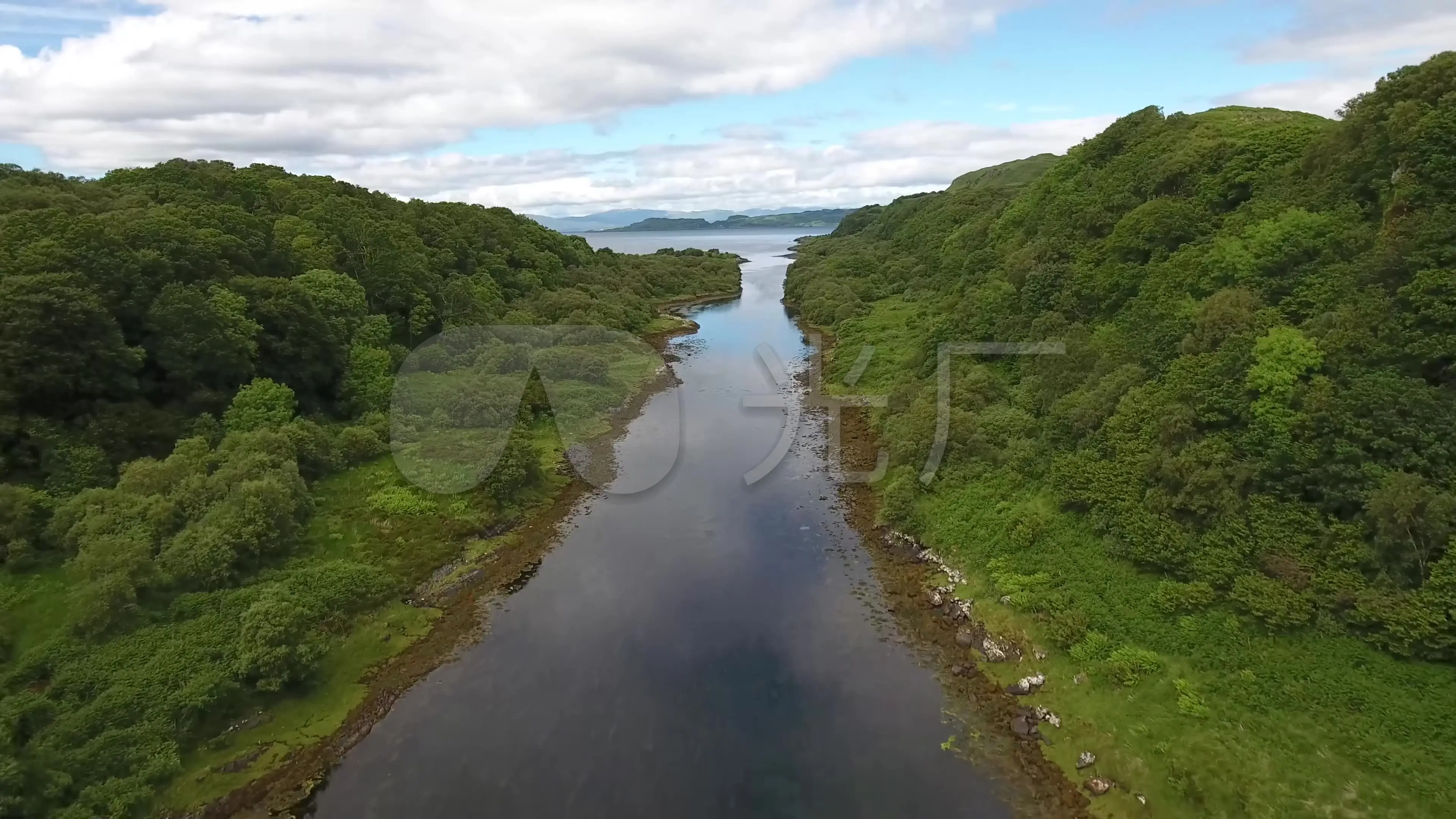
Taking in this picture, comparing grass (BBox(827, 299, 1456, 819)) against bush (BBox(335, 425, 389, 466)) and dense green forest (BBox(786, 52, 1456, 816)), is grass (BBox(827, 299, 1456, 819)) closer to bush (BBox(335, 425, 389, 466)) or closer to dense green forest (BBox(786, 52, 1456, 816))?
dense green forest (BBox(786, 52, 1456, 816))

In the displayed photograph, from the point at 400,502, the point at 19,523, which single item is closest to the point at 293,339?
the point at 400,502

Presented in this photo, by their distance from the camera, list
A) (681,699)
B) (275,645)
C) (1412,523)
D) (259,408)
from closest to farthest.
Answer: (1412,523), (275,645), (681,699), (259,408)

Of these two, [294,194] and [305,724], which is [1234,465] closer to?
[305,724]

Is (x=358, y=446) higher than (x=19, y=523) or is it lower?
lower

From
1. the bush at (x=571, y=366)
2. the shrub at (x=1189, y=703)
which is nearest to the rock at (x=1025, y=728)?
the shrub at (x=1189, y=703)

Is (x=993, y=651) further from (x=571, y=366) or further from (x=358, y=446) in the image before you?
(x=571, y=366)

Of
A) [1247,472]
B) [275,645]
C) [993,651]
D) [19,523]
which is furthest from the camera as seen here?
[19,523]

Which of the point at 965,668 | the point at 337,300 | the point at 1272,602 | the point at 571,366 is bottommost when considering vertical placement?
the point at 965,668
